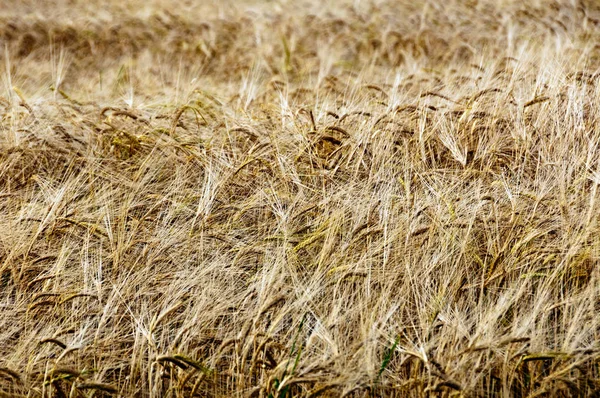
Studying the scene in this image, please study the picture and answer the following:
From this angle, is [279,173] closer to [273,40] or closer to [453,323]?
[453,323]

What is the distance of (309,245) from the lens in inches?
76.3

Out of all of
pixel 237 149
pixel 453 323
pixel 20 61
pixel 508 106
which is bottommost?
pixel 20 61

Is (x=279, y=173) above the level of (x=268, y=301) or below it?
above

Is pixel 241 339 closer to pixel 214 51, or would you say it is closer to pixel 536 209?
pixel 536 209

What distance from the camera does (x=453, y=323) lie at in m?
1.61

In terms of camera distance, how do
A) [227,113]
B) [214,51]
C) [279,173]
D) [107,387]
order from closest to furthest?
[107,387] < [279,173] < [227,113] < [214,51]

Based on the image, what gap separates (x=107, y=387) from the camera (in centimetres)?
146

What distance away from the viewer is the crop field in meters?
1.58

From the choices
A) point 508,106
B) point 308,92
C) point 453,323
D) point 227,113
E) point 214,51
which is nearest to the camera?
A: point 453,323

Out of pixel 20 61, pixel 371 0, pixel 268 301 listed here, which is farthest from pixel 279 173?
pixel 371 0

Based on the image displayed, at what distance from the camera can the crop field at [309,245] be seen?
1576 mm

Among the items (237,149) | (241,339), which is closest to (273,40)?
(237,149)

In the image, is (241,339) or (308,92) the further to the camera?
(308,92)

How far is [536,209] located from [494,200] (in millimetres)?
150
